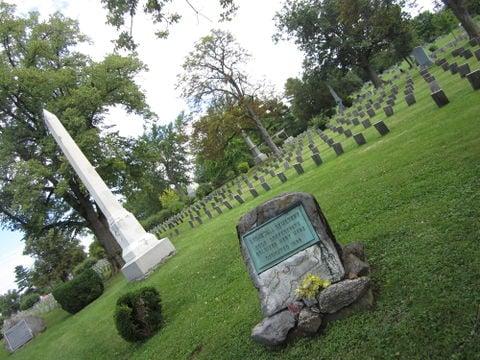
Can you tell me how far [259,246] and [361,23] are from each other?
115 feet

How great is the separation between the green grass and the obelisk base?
94 cm

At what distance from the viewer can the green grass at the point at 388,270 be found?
3977 millimetres

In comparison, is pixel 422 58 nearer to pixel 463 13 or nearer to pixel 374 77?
pixel 463 13

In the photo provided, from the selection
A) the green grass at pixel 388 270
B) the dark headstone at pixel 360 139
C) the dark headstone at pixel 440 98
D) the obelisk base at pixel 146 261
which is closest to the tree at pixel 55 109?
the obelisk base at pixel 146 261

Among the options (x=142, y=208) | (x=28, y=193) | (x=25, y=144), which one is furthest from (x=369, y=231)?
(x=142, y=208)

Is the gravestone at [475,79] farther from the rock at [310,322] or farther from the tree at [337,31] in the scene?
the tree at [337,31]

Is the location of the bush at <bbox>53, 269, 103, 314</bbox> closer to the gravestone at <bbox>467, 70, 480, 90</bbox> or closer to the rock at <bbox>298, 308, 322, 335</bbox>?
the rock at <bbox>298, 308, 322, 335</bbox>

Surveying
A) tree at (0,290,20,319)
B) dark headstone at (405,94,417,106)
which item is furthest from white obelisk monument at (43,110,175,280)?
tree at (0,290,20,319)

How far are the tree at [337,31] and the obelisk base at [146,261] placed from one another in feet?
90.8

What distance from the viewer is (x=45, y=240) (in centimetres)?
4066

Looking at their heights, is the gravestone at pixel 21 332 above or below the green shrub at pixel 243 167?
below

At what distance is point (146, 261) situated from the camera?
46.8 feet

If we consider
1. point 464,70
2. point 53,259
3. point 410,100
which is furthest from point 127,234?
point 53,259

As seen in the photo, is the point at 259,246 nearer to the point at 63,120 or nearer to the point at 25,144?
the point at 63,120
